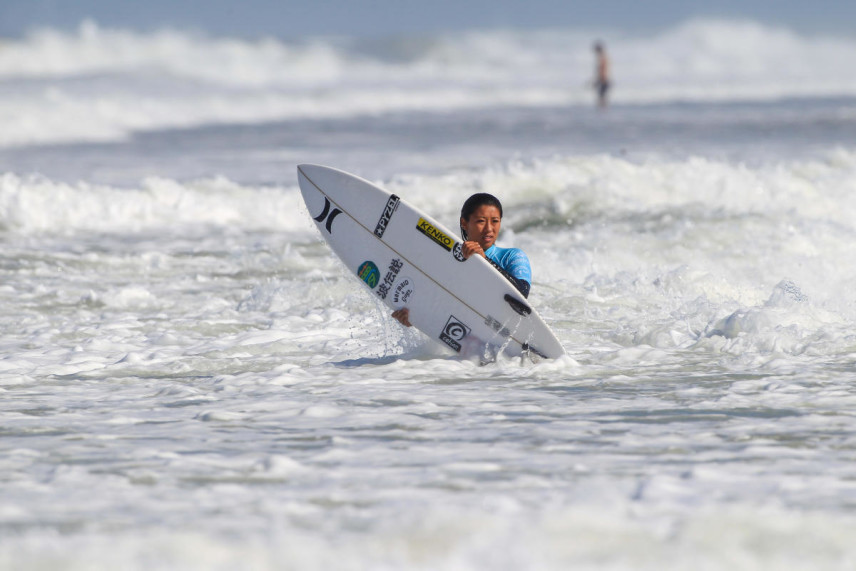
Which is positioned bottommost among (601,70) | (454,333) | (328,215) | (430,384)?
(430,384)

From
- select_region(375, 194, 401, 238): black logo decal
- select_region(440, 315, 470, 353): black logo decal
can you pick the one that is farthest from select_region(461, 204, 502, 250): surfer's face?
select_region(375, 194, 401, 238): black logo decal

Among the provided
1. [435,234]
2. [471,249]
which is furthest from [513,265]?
[435,234]

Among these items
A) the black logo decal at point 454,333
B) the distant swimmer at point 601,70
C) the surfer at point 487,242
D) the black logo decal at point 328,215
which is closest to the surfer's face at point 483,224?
the surfer at point 487,242

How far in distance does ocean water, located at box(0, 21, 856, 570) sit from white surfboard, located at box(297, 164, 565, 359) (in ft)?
0.55

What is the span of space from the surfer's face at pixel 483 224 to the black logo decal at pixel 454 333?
45cm

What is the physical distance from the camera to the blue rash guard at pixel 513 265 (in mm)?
5904

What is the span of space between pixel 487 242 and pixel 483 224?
17 centimetres

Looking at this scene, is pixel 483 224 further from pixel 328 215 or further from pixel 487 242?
pixel 328 215

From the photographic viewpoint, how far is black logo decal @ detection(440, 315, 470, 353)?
6.03m

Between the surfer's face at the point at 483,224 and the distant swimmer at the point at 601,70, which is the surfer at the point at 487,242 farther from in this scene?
the distant swimmer at the point at 601,70

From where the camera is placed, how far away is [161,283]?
30.4ft

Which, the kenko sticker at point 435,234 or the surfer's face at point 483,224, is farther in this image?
the kenko sticker at point 435,234

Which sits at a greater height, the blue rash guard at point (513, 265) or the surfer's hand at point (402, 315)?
the blue rash guard at point (513, 265)

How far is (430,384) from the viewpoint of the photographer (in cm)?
547
